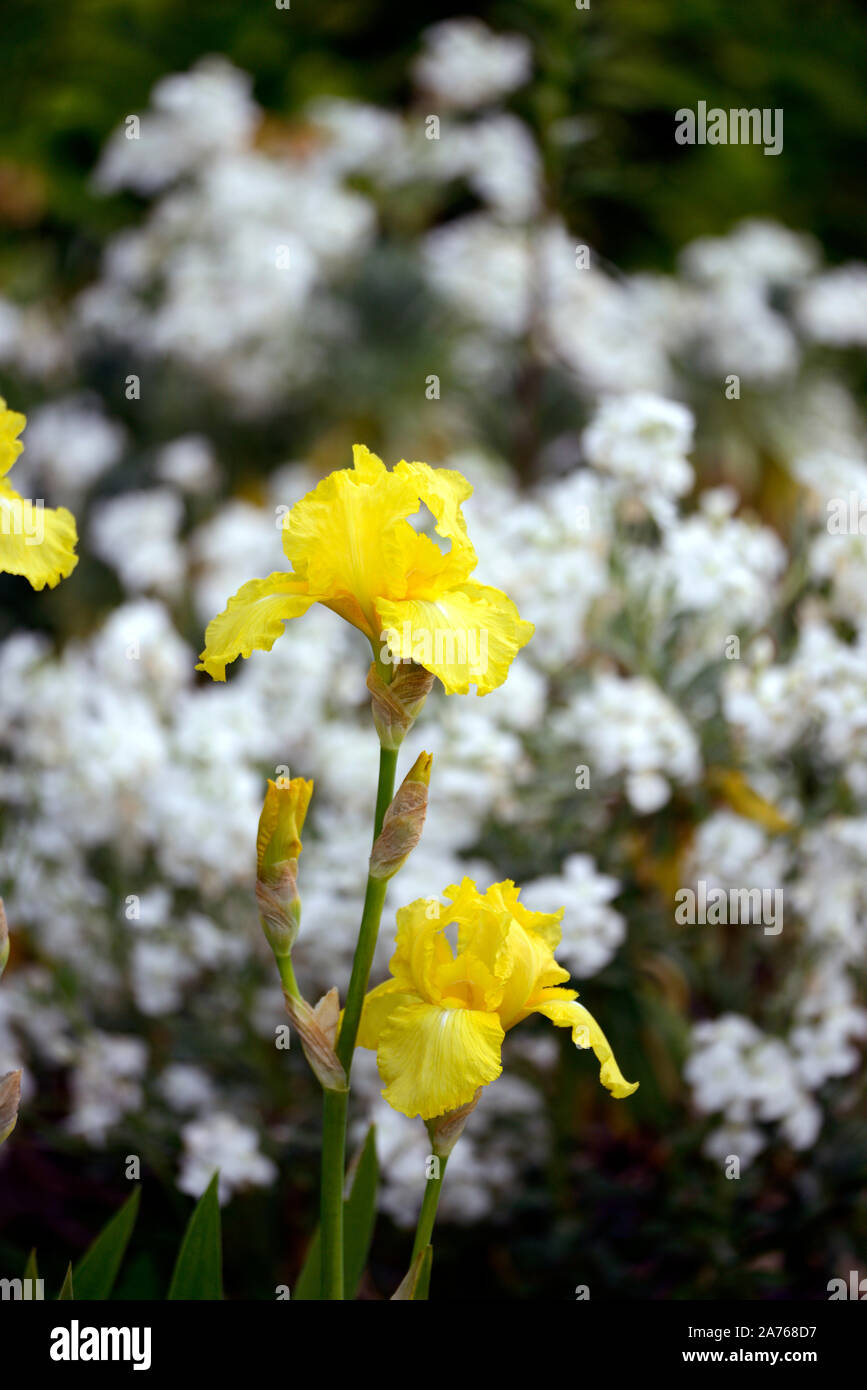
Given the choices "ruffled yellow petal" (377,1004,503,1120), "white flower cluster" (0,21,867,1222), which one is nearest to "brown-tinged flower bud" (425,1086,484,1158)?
"ruffled yellow petal" (377,1004,503,1120)

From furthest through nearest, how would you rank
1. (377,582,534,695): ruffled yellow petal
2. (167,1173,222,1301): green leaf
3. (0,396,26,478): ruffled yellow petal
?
(167,1173,222,1301): green leaf → (0,396,26,478): ruffled yellow petal → (377,582,534,695): ruffled yellow petal

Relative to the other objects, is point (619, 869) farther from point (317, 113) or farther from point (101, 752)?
point (317, 113)

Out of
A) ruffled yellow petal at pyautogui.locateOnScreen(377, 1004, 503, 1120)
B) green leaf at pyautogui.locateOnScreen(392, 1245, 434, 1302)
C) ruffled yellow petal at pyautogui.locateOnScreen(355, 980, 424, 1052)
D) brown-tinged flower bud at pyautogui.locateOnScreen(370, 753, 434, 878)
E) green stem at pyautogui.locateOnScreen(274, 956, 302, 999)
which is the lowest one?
green leaf at pyautogui.locateOnScreen(392, 1245, 434, 1302)

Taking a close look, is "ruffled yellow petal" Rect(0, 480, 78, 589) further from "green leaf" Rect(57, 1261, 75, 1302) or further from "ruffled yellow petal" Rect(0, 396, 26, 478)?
"green leaf" Rect(57, 1261, 75, 1302)

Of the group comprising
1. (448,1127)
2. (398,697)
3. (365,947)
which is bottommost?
(448,1127)

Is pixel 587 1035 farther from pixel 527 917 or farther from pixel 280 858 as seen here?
pixel 280 858

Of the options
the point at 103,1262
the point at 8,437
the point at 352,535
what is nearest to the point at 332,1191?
the point at 103,1262
